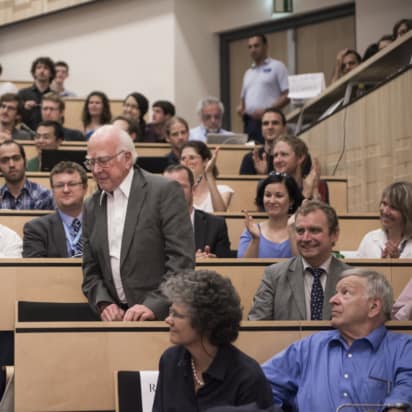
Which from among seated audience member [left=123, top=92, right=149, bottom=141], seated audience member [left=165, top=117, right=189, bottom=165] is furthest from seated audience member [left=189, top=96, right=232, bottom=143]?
seated audience member [left=165, top=117, right=189, bottom=165]

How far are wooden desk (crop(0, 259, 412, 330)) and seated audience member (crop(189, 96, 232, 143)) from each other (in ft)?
13.3

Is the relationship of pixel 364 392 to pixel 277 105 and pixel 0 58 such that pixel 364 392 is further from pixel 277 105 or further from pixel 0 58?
pixel 0 58

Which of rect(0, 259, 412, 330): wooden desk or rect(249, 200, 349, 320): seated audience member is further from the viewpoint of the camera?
rect(0, 259, 412, 330): wooden desk

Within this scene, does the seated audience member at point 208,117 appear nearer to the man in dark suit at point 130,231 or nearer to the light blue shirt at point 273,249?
the light blue shirt at point 273,249

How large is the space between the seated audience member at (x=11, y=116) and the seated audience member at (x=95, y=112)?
57cm

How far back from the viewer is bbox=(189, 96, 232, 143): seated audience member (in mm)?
8492

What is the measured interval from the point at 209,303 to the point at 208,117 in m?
5.66

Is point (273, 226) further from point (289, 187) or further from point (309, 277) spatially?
point (309, 277)

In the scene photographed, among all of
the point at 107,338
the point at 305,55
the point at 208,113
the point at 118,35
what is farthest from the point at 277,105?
the point at 107,338

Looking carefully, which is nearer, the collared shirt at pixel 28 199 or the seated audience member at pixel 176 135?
the collared shirt at pixel 28 199

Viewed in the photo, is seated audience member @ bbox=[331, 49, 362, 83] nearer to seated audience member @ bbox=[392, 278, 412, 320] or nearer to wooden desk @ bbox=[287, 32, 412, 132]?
wooden desk @ bbox=[287, 32, 412, 132]

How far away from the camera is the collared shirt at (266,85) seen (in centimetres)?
957

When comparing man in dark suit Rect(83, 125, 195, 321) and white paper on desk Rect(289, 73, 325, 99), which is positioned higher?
white paper on desk Rect(289, 73, 325, 99)

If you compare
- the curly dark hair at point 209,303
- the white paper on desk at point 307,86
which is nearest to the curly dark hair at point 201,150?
the white paper on desk at point 307,86
